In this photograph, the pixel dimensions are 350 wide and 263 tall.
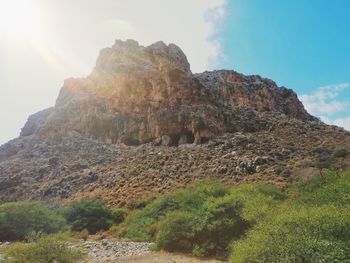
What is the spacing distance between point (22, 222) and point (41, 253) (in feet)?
65.7

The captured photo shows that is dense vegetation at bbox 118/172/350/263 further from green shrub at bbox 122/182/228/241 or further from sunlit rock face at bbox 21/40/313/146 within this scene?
sunlit rock face at bbox 21/40/313/146

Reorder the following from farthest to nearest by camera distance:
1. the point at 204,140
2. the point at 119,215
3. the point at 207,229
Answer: the point at 204,140 → the point at 119,215 → the point at 207,229

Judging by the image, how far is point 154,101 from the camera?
71000 mm

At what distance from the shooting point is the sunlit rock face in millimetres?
64562

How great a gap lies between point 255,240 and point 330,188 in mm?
9733

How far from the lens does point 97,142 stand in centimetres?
7000

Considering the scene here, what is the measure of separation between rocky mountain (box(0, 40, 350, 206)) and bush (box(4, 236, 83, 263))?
25.8 m

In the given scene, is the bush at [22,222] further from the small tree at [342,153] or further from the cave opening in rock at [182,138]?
the small tree at [342,153]

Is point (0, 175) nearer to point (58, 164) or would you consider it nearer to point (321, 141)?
point (58, 164)

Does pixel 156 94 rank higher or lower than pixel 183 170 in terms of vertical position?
higher

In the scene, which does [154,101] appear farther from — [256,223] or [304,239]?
[304,239]

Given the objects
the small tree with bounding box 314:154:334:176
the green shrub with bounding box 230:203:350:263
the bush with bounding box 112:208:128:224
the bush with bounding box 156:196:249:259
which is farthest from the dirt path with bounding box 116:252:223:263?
the small tree with bounding box 314:154:334:176

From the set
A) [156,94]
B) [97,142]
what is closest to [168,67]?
[156,94]

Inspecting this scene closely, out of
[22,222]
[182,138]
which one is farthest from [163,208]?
[182,138]
